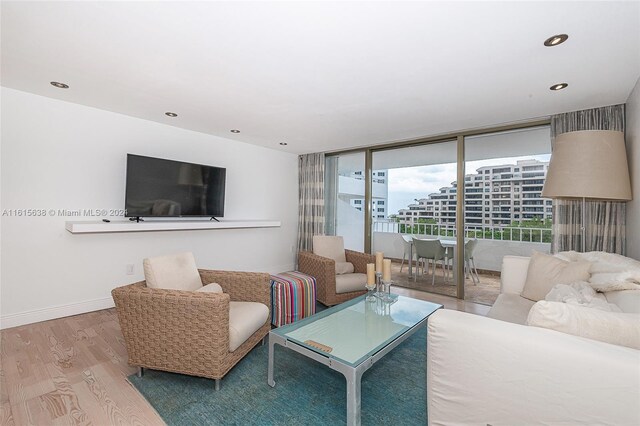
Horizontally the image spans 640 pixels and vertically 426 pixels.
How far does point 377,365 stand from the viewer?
2.31 meters

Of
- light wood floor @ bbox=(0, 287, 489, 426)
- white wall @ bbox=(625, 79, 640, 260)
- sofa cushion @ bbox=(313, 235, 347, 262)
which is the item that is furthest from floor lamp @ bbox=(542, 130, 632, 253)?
light wood floor @ bbox=(0, 287, 489, 426)

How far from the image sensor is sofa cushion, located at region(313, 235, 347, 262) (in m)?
4.20

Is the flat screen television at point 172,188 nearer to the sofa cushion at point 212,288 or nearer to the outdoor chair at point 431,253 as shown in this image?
the sofa cushion at point 212,288

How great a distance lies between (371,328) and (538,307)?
1182mm

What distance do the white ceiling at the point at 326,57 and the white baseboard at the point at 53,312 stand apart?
2203 mm

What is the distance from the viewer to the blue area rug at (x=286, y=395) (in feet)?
5.60

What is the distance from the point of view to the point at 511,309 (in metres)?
2.27

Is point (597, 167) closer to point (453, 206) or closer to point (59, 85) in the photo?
point (453, 206)

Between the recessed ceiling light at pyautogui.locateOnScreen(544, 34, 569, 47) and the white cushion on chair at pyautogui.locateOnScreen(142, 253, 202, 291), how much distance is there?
3.12m

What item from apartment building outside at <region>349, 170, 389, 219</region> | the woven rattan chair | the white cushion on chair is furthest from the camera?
apartment building outside at <region>349, 170, 389, 219</region>

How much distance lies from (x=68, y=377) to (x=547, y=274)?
370cm

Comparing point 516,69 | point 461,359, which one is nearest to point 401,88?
point 516,69

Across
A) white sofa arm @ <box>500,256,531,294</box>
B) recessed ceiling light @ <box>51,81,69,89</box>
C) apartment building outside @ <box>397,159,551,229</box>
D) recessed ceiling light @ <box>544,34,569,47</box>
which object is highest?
recessed ceiling light @ <box>544,34,569,47</box>

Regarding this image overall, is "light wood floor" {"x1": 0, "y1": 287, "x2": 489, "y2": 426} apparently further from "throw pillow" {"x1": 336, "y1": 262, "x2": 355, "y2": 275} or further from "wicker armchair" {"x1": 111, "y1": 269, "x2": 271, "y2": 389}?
"throw pillow" {"x1": 336, "y1": 262, "x2": 355, "y2": 275}
